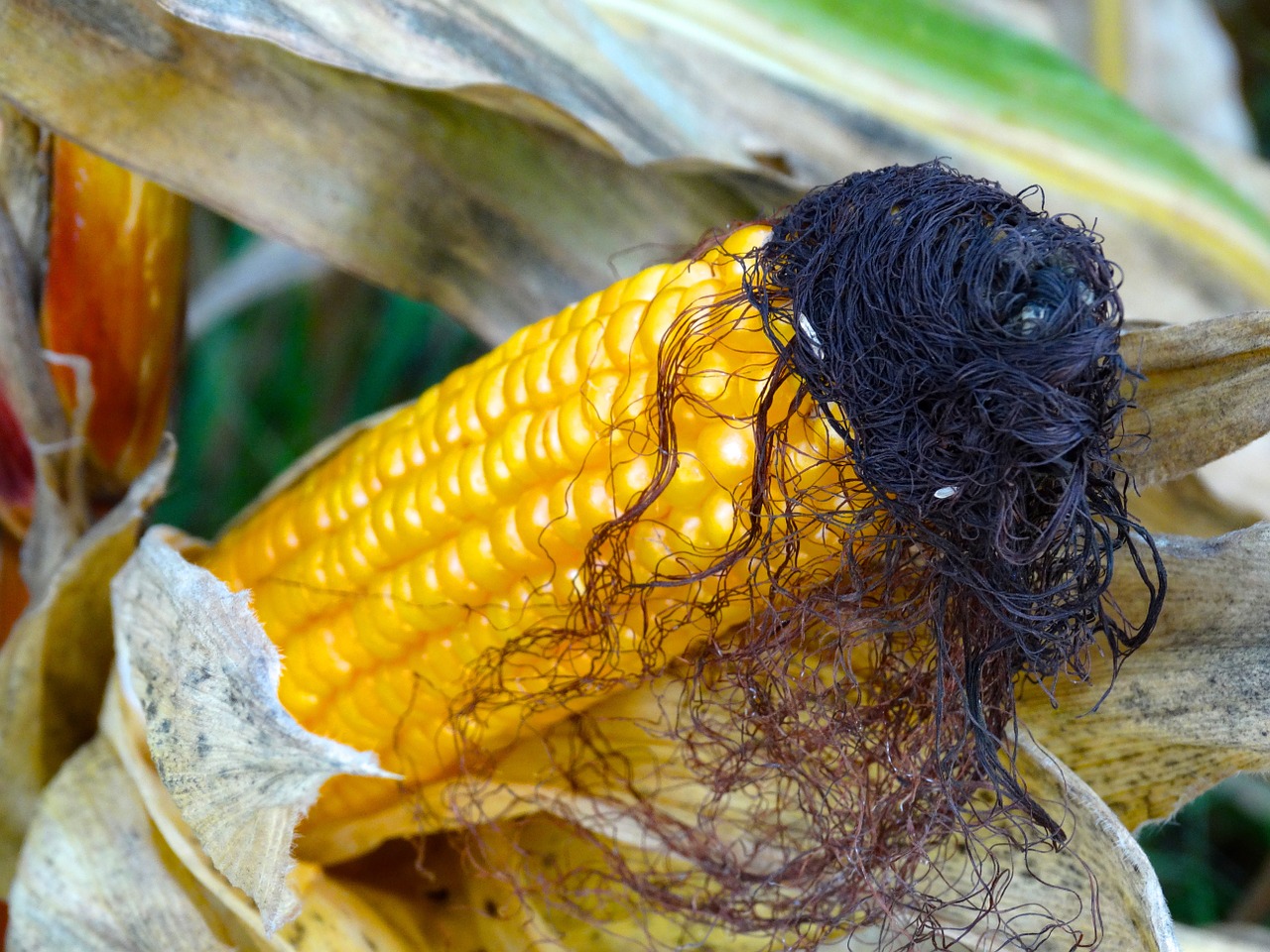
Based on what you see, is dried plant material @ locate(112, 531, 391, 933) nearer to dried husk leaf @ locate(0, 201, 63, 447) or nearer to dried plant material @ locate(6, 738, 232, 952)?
dried plant material @ locate(6, 738, 232, 952)

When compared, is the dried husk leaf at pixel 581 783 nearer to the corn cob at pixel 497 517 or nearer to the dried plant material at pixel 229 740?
the corn cob at pixel 497 517

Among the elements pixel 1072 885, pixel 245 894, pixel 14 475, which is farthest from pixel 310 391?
pixel 1072 885

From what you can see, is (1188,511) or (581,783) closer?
(581,783)

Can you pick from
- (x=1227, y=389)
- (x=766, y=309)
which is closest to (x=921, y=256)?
(x=766, y=309)

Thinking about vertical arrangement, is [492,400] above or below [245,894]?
above

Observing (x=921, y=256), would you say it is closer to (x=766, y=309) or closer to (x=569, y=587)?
(x=766, y=309)

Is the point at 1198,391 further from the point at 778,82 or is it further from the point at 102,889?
the point at 102,889

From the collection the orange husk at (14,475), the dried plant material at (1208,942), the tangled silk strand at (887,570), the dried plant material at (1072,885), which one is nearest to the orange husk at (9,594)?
the orange husk at (14,475)
